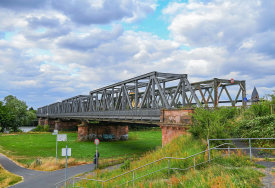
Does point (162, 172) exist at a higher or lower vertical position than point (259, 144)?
lower

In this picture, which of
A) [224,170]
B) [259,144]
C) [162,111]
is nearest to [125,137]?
[162,111]

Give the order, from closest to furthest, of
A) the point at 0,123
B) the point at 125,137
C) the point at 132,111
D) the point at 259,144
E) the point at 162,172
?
the point at 162,172 → the point at 259,144 → the point at 132,111 → the point at 125,137 → the point at 0,123

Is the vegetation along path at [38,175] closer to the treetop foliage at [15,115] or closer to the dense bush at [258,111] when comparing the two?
the dense bush at [258,111]

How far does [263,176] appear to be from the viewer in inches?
356

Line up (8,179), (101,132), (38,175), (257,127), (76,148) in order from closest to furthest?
(257,127) < (8,179) < (38,175) < (76,148) < (101,132)

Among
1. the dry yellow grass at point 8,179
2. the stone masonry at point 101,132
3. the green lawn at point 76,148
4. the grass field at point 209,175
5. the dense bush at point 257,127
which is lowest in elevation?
the green lawn at point 76,148

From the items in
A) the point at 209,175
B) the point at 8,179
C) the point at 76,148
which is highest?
the point at 209,175

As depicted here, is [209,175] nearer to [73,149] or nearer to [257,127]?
[257,127]

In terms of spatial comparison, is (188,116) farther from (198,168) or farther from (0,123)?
(0,123)

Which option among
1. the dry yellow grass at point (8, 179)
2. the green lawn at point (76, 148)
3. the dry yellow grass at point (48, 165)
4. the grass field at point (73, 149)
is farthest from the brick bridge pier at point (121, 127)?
the dry yellow grass at point (8, 179)

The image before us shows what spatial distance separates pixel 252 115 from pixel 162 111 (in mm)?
7624

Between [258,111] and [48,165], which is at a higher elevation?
[258,111]

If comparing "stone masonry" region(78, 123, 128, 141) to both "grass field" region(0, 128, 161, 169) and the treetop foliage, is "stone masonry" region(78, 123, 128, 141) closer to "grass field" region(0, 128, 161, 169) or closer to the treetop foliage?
"grass field" region(0, 128, 161, 169)

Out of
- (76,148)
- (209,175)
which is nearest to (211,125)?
(209,175)
